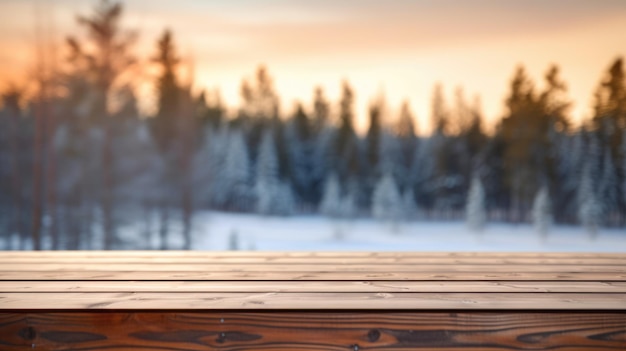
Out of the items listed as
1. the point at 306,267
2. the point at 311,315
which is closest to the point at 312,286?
the point at 311,315

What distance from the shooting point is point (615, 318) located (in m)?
1.40

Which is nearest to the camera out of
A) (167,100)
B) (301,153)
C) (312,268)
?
(312,268)

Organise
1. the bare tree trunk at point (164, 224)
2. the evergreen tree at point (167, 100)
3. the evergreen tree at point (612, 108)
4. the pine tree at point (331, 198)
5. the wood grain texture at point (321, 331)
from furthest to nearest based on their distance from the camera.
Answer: the bare tree trunk at point (164, 224)
the evergreen tree at point (167, 100)
the pine tree at point (331, 198)
the evergreen tree at point (612, 108)
the wood grain texture at point (321, 331)

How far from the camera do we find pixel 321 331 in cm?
140

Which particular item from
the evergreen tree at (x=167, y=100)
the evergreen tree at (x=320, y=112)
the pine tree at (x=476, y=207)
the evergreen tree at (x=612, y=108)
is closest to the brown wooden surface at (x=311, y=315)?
the pine tree at (x=476, y=207)

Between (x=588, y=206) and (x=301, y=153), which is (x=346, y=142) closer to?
(x=301, y=153)

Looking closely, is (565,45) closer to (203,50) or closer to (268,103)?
(268,103)

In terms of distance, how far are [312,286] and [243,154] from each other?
4914 millimetres

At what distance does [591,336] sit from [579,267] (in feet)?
2.61

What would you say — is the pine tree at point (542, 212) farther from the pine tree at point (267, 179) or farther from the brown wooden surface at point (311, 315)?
the brown wooden surface at point (311, 315)

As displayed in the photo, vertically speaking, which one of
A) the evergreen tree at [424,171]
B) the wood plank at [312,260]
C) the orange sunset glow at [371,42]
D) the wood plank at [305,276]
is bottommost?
the wood plank at [305,276]

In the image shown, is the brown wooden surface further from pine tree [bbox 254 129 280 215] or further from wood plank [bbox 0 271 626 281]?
pine tree [bbox 254 129 280 215]

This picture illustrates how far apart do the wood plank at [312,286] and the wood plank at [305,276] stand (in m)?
0.07

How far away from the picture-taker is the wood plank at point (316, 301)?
1422mm
